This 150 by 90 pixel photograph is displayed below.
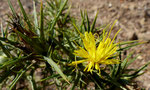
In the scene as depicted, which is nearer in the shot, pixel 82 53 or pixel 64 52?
pixel 82 53

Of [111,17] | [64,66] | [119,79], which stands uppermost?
[111,17]

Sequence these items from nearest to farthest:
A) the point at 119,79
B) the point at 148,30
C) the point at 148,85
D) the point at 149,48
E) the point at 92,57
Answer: the point at 92,57
the point at 119,79
the point at 148,85
the point at 149,48
the point at 148,30

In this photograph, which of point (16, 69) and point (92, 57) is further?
point (16, 69)

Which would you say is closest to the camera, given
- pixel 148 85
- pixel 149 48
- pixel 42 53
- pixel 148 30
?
pixel 42 53

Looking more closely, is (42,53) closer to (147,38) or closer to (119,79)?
(119,79)

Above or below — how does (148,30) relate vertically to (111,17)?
below

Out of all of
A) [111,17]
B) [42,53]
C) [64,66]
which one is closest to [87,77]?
[64,66]

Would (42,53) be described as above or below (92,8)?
below

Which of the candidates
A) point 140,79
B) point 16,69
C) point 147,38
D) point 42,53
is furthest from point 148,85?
point 16,69

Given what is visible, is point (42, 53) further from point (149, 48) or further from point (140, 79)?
point (149, 48)
